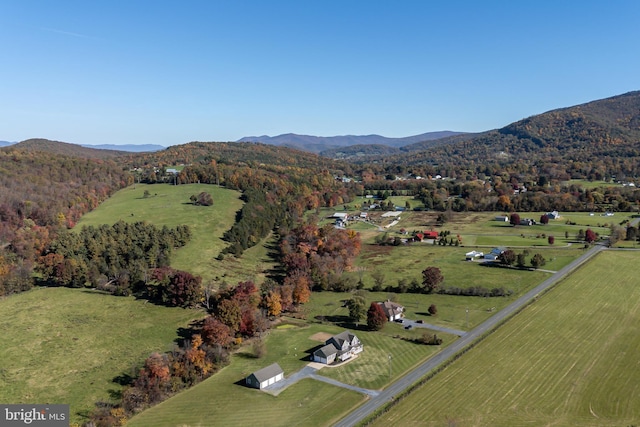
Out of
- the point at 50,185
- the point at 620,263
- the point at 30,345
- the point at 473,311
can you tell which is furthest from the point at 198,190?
the point at 620,263

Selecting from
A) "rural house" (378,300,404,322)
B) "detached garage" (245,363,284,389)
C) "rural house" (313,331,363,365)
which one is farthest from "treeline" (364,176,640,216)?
"detached garage" (245,363,284,389)

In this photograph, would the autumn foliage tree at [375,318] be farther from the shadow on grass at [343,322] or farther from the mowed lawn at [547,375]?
the mowed lawn at [547,375]

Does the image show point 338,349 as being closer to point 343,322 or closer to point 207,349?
point 343,322

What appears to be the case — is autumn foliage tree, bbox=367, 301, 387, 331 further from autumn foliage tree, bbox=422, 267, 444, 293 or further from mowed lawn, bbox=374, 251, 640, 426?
autumn foliage tree, bbox=422, 267, 444, 293

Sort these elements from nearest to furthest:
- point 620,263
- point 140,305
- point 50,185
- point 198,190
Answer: point 140,305
point 620,263
point 50,185
point 198,190

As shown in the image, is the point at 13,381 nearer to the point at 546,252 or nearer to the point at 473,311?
the point at 473,311

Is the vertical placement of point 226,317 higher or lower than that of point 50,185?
lower
